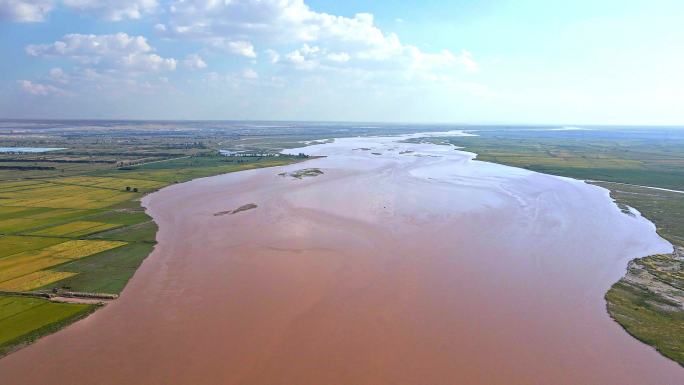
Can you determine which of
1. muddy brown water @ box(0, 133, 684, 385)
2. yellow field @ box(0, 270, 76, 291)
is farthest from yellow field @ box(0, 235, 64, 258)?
muddy brown water @ box(0, 133, 684, 385)

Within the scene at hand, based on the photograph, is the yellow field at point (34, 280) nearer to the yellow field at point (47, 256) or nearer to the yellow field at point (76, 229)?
the yellow field at point (47, 256)

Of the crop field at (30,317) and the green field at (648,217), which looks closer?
the crop field at (30,317)

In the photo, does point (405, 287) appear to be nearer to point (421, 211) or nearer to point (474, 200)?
point (421, 211)

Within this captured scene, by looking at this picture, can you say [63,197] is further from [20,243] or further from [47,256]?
[47,256]

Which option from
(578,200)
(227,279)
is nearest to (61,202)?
(227,279)

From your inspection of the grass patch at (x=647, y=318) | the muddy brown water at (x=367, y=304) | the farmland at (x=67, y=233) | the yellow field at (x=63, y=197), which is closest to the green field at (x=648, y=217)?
the grass patch at (x=647, y=318)
